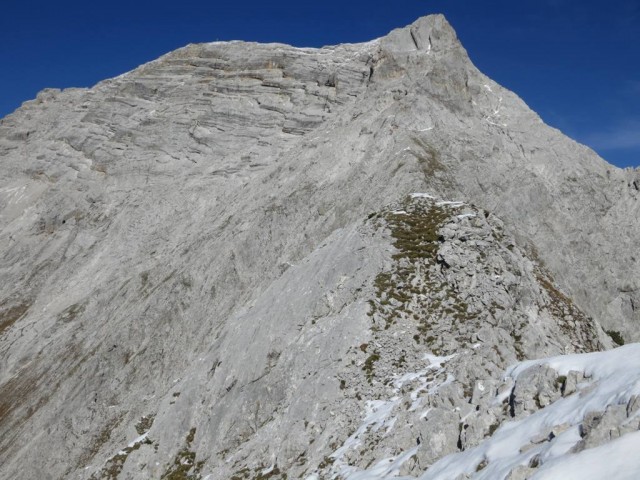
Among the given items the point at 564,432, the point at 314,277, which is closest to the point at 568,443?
→ the point at 564,432

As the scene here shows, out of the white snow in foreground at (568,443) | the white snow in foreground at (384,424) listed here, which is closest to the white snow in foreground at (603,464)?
the white snow in foreground at (568,443)

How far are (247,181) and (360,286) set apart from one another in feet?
138

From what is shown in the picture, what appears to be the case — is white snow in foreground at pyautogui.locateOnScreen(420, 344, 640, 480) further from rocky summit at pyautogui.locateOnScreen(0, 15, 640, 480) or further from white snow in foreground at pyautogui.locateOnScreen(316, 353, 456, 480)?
white snow in foreground at pyautogui.locateOnScreen(316, 353, 456, 480)

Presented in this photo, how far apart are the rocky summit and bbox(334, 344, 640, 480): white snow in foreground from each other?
0.07m

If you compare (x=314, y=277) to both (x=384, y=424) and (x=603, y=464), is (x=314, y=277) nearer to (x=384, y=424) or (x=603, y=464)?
(x=384, y=424)

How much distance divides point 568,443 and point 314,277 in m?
21.1

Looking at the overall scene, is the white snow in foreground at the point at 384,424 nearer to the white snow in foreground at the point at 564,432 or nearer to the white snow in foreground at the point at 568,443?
the white snow in foreground at the point at 568,443

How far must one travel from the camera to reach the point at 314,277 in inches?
1294

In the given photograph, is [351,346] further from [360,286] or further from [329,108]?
[329,108]

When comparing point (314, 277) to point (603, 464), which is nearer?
point (603, 464)

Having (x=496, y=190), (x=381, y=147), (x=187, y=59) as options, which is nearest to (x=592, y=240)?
(x=496, y=190)

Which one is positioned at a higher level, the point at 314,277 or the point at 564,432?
the point at 314,277

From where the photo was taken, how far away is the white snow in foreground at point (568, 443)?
11.2 m

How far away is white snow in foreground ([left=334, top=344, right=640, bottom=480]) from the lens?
11.2m
